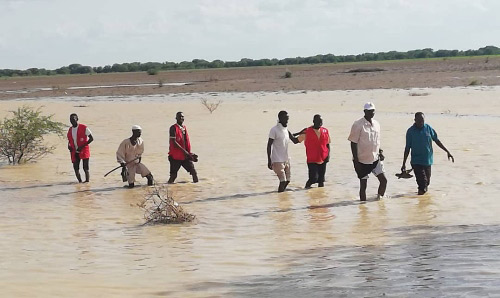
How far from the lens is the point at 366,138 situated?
12.0 metres

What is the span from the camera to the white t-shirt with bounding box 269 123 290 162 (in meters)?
13.1

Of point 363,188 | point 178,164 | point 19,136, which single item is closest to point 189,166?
point 178,164

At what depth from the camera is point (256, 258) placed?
29.0ft

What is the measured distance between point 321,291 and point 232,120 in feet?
67.1

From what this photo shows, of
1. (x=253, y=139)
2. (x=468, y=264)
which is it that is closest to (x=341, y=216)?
(x=468, y=264)

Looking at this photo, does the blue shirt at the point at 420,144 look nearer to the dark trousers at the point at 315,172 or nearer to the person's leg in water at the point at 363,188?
the person's leg in water at the point at 363,188

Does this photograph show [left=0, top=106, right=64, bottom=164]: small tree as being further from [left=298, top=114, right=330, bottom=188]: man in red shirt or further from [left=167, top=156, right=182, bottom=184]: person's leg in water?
[left=298, top=114, right=330, bottom=188]: man in red shirt

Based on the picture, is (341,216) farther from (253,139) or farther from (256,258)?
(253,139)

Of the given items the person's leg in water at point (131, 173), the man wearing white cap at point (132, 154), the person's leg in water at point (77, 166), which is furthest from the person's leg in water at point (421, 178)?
the person's leg in water at point (77, 166)

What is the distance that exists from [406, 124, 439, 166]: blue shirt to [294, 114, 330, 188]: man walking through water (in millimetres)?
1432

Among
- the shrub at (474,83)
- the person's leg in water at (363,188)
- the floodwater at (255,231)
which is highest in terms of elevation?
the shrub at (474,83)

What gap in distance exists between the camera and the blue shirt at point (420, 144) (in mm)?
12688

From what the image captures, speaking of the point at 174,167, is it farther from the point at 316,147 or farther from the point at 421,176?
the point at 421,176

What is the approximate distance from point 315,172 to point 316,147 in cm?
44
